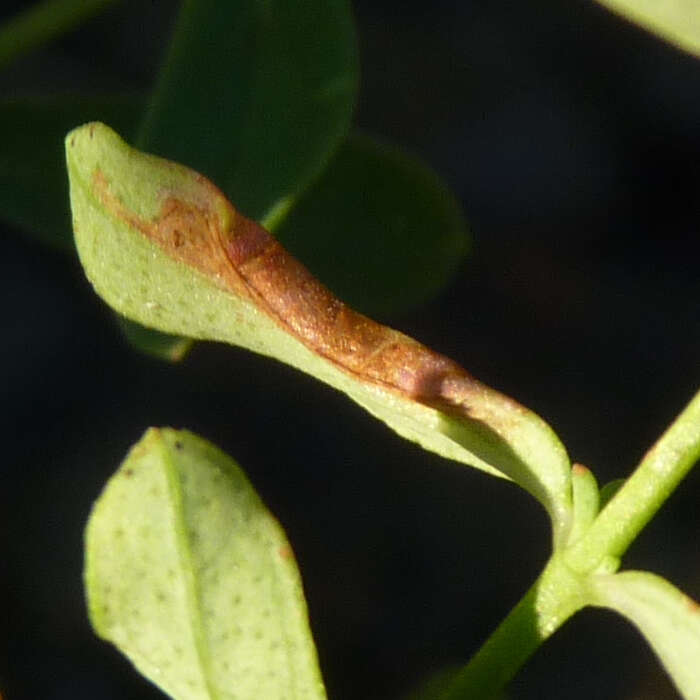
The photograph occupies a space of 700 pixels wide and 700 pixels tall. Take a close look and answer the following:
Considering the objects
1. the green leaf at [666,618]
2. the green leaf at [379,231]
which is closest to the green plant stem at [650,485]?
the green leaf at [666,618]

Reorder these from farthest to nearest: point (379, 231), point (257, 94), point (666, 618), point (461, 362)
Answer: point (461, 362) → point (379, 231) → point (257, 94) → point (666, 618)

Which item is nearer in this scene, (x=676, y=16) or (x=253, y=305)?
(x=253, y=305)

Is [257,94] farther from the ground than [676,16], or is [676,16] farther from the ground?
[676,16]

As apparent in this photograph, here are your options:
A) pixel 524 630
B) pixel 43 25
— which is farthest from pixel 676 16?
pixel 43 25

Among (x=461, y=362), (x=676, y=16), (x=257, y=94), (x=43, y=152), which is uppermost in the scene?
(x=676, y=16)

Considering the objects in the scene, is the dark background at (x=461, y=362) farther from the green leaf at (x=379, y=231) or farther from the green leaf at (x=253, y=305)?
the green leaf at (x=253, y=305)

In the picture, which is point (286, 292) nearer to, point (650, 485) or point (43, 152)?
point (650, 485)

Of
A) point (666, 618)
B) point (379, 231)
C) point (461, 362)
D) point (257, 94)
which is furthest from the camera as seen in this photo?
point (461, 362)
